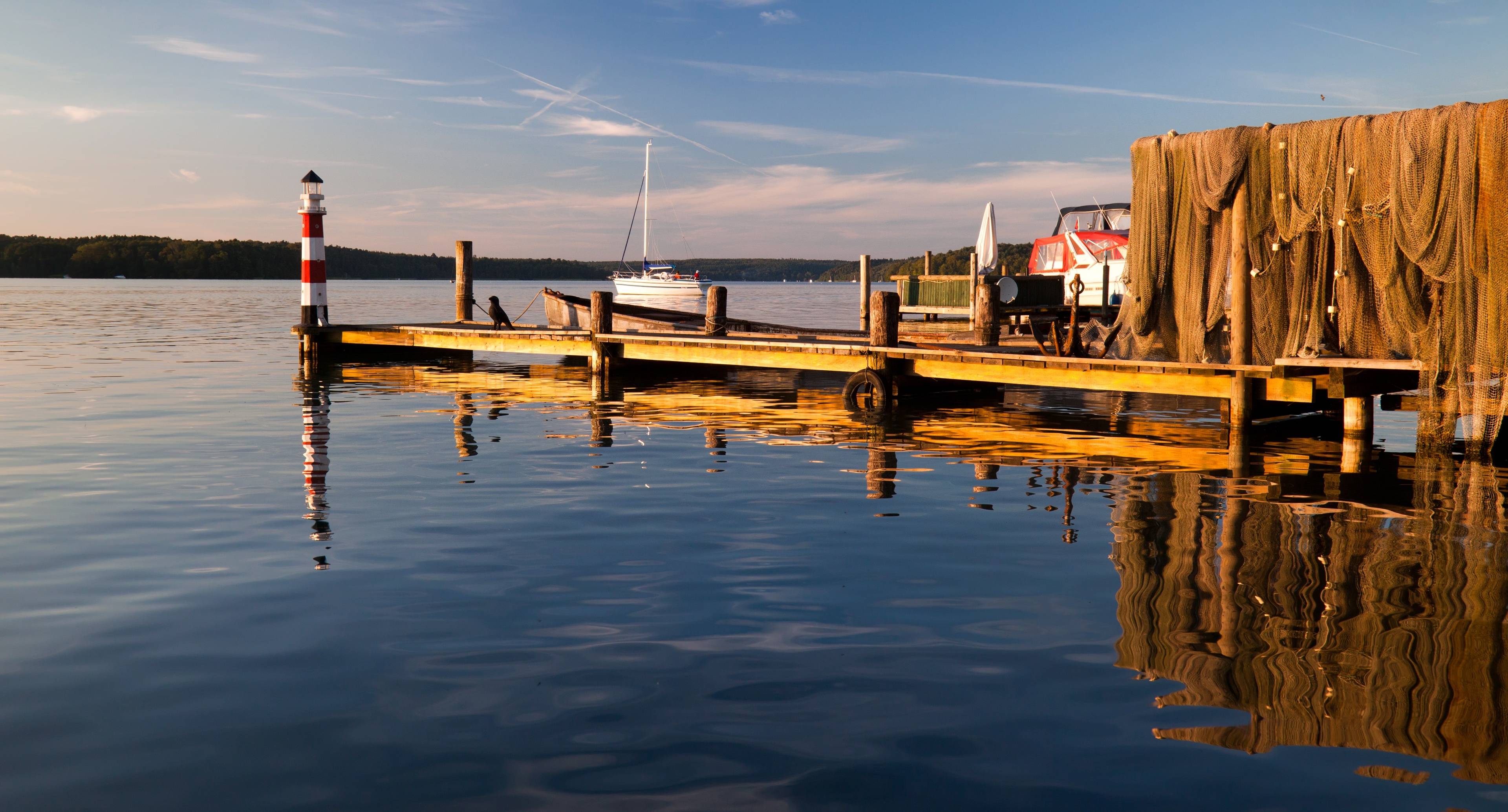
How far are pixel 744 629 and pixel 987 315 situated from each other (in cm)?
1397

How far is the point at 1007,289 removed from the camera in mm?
20688

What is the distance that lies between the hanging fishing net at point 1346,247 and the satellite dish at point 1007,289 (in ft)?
15.9

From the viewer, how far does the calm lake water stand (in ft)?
15.0

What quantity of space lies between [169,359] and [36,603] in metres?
25.0

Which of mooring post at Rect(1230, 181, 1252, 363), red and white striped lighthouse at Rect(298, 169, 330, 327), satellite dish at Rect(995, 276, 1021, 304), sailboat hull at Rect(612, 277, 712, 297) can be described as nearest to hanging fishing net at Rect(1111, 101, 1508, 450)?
mooring post at Rect(1230, 181, 1252, 363)

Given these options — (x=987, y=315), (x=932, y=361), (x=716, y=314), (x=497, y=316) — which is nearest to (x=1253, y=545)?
(x=932, y=361)

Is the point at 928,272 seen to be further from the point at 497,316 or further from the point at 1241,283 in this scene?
the point at 1241,283

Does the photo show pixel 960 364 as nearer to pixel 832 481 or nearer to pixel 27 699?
pixel 832 481

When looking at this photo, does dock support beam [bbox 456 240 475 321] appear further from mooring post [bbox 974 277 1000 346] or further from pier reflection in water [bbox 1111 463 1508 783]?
pier reflection in water [bbox 1111 463 1508 783]

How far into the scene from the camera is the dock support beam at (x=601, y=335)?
2262 centimetres

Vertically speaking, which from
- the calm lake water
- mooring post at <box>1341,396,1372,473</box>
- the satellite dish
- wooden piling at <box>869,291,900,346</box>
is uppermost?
the satellite dish

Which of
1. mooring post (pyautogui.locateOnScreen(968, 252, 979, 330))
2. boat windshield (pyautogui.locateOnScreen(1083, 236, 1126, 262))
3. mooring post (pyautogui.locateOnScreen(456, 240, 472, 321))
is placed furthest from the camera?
mooring post (pyautogui.locateOnScreen(456, 240, 472, 321))

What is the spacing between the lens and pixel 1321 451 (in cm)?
1470

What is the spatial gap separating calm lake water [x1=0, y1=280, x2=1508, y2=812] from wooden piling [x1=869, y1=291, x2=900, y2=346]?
4525mm
